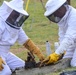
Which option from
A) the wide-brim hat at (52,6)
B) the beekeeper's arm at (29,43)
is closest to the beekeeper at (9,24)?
Result: the beekeeper's arm at (29,43)

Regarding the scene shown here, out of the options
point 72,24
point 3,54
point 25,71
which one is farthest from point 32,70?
point 72,24

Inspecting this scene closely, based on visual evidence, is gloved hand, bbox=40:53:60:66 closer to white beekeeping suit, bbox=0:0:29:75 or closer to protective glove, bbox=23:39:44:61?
protective glove, bbox=23:39:44:61

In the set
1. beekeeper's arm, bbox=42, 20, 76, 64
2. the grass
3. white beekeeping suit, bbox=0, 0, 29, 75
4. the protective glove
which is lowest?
the grass

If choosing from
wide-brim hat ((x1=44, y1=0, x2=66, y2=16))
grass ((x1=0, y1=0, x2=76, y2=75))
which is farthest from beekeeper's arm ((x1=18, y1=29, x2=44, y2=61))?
grass ((x1=0, y1=0, x2=76, y2=75))

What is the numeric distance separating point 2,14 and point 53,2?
1109 millimetres

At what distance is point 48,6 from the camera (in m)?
8.40

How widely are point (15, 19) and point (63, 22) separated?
1056 millimetres

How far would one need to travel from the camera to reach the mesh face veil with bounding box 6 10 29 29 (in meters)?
8.42

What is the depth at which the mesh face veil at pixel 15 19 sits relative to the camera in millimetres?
8424

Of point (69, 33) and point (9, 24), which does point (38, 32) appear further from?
point (69, 33)

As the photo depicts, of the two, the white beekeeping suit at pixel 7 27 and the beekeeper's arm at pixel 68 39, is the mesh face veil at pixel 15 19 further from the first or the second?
the beekeeper's arm at pixel 68 39

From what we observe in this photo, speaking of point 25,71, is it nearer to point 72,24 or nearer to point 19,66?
point 19,66

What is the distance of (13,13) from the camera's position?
8.44m

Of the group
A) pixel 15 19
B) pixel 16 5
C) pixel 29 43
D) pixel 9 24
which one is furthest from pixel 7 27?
pixel 29 43
